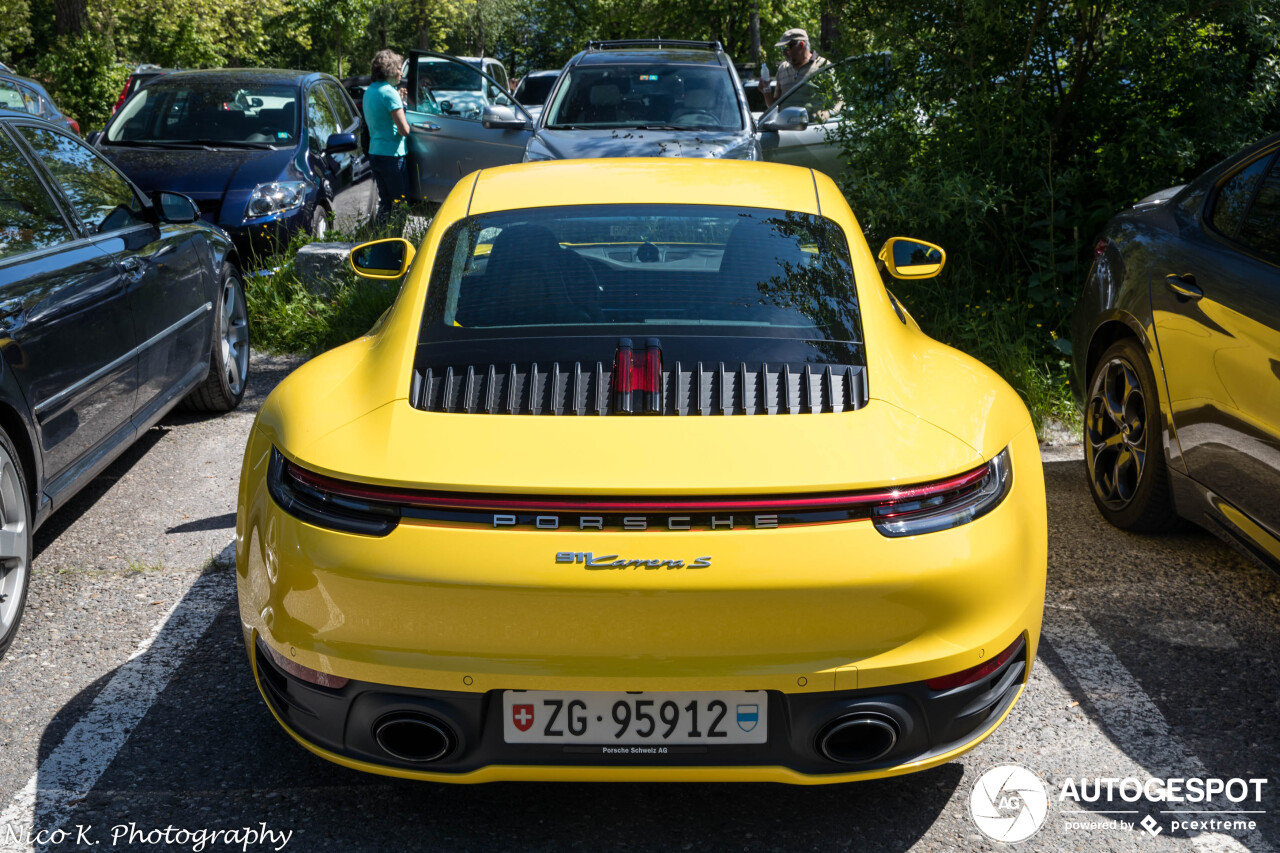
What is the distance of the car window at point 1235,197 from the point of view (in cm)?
399

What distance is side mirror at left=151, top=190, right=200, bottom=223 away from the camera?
5.54m

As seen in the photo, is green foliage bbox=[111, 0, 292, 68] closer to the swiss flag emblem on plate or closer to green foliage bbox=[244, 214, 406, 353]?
green foliage bbox=[244, 214, 406, 353]

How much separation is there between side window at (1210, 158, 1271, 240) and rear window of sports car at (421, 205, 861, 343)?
62.4 inches

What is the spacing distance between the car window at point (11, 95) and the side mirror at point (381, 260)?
9529mm

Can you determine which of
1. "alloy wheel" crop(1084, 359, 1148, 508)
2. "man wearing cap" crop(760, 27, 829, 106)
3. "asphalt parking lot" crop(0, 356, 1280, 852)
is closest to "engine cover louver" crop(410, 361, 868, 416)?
"asphalt parking lot" crop(0, 356, 1280, 852)

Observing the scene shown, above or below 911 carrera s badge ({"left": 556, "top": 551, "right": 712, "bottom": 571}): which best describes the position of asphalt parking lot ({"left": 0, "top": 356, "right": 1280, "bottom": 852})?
below

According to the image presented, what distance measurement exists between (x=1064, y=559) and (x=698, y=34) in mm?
25999

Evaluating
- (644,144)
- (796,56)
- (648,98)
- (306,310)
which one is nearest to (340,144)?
(306,310)

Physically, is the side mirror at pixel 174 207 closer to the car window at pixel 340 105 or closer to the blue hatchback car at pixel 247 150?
the blue hatchback car at pixel 247 150

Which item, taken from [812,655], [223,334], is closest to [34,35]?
[223,334]

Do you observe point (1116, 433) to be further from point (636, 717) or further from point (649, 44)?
point (649, 44)

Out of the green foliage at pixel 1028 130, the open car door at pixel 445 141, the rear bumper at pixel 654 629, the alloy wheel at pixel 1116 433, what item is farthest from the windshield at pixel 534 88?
the rear bumper at pixel 654 629

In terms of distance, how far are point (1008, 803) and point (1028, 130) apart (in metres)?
5.02

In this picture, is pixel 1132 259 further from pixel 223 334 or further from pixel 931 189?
pixel 223 334
